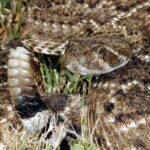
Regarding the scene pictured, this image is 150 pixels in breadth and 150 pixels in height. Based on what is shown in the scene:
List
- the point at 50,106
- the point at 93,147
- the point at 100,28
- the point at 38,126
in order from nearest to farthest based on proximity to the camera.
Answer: the point at 93,147, the point at 38,126, the point at 50,106, the point at 100,28

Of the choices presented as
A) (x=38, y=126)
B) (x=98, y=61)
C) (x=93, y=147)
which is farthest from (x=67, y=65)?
(x=93, y=147)

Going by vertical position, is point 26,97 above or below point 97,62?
below

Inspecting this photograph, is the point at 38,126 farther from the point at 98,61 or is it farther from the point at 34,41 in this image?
the point at 34,41

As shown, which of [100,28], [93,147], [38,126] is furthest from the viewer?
[100,28]

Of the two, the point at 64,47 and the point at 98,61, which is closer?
the point at 98,61

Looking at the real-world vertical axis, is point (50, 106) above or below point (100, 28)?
below

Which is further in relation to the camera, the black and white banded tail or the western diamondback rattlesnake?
the black and white banded tail

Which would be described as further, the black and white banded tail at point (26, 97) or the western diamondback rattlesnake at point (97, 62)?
the black and white banded tail at point (26, 97)

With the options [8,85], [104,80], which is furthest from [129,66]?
[8,85]
